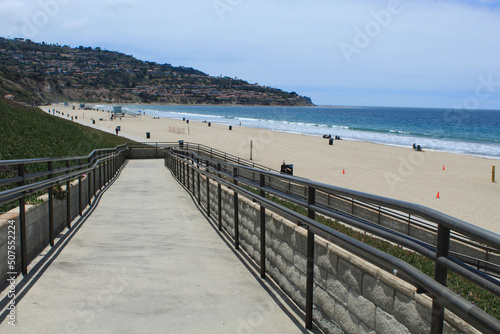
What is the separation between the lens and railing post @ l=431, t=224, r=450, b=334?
2.71m

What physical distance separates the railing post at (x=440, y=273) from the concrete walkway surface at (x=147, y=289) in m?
2.11

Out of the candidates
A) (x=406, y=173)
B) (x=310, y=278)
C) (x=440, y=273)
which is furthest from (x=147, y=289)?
(x=406, y=173)

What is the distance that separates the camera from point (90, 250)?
24.3ft

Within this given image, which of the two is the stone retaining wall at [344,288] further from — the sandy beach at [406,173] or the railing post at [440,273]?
the sandy beach at [406,173]

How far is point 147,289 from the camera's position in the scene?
5.65m

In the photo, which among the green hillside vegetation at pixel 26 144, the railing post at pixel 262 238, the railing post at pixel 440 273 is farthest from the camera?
the green hillside vegetation at pixel 26 144

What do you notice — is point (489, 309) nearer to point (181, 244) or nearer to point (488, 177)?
point (181, 244)

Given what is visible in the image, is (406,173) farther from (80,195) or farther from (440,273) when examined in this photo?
(440,273)

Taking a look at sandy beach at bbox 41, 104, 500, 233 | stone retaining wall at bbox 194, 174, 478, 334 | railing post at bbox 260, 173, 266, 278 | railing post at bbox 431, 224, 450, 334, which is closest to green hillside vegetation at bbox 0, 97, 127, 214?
railing post at bbox 260, 173, 266, 278

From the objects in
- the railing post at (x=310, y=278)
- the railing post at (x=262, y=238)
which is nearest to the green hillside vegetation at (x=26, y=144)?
the railing post at (x=262, y=238)

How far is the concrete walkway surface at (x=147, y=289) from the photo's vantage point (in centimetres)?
466

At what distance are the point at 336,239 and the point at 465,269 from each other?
1.71 metres

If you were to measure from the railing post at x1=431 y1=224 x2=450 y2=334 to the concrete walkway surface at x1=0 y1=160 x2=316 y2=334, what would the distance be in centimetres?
211

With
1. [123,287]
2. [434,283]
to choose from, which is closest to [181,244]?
[123,287]
